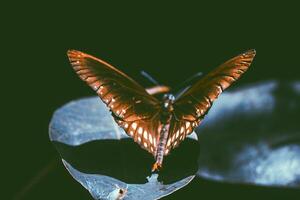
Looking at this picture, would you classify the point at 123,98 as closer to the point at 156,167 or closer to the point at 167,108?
the point at 167,108

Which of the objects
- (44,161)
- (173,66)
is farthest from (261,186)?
(173,66)

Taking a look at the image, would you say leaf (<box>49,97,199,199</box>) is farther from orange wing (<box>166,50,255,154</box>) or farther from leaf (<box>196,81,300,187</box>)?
leaf (<box>196,81,300,187</box>)

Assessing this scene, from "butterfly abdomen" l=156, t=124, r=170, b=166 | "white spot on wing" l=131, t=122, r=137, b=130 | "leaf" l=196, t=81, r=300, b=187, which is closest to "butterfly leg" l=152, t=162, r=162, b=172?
"butterfly abdomen" l=156, t=124, r=170, b=166

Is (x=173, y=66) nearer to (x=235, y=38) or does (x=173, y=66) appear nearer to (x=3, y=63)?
(x=235, y=38)

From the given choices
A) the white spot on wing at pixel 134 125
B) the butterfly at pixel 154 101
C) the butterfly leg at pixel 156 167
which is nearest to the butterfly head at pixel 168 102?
the butterfly at pixel 154 101

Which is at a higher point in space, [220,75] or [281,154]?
[220,75]

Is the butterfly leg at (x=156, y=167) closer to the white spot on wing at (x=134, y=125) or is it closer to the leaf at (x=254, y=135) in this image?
the white spot on wing at (x=134, y=125)
